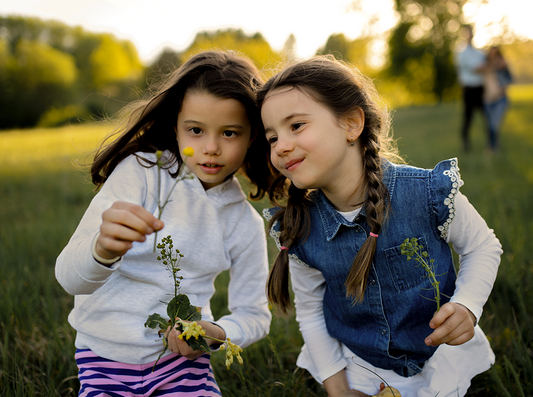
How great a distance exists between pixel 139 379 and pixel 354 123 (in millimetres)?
1296

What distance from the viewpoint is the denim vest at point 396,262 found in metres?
1.47

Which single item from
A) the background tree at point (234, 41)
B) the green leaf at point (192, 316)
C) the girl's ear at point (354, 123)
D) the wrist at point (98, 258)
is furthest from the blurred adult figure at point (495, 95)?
the background tree at point (234, 41)

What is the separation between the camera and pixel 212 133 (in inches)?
62.5

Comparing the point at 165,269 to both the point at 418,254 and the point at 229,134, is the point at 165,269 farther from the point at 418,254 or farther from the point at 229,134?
the point at 418,254

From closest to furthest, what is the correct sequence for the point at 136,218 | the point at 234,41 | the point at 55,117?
the point at 136,218 < the point at 234,41 < the point at 55,117

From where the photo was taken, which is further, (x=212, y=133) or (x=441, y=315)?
(x=212, y=133)

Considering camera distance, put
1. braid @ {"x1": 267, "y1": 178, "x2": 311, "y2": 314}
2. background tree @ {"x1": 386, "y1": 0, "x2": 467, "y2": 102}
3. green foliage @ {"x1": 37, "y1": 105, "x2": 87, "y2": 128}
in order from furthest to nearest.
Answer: green foliage @ {"x1": 37, "y1": 105, "x2": 87, "y2": 128}, background tree @ {"x1": 386, "y1": 0, "x2": 467, "y2": 102}, braid @ {"x1": 267, "y1": 178, "x2": 311, "y2": 314}

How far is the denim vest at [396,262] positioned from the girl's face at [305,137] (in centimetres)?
20

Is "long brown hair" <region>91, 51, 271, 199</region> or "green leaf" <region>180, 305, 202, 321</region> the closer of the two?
"green leaf" <region>180, 305, 202, 321</region>

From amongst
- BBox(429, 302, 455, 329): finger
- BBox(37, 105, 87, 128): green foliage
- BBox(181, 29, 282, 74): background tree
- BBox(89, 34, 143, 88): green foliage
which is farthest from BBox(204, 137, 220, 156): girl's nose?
BBox(89, 34, 143, 88): green foliage

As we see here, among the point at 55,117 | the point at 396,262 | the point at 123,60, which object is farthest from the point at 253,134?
the point at 123,60

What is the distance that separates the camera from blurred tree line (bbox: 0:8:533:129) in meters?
25.2

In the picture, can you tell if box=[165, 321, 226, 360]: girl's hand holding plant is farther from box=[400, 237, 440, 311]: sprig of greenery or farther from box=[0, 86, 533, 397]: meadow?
box=[400, 237, 440, 311]: sprig of greenery

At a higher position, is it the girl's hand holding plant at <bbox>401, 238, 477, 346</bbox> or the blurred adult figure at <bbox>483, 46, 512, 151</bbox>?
the blurred adult figure at <bbox>483, 46, 512, 151</bbox>
